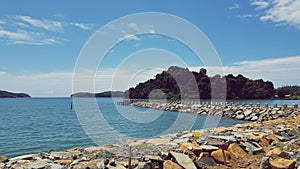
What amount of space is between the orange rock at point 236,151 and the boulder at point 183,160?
4.91 ft

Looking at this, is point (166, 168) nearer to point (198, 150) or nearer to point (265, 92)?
point (198, 150)

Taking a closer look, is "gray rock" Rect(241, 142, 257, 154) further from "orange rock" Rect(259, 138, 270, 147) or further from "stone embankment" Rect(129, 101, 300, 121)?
"stone embankment" Rect(129, 101, 300, 121)

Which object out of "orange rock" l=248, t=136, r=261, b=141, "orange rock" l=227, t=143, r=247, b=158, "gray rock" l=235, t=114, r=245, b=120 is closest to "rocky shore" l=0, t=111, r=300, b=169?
"orange rock" l=227, t=143, r=247, b=158

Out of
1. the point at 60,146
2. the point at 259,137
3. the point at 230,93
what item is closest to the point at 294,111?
the point at 259,137

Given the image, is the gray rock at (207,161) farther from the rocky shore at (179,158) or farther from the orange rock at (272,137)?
the orange rock at (272,137)

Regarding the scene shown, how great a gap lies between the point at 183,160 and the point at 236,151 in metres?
1.79

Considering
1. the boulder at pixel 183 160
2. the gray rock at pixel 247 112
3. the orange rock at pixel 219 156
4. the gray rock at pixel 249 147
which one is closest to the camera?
the boulder at pixel 183 160

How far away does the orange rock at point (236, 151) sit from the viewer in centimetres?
663

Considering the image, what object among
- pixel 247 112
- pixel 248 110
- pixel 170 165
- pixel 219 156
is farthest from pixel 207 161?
pixel 248 110

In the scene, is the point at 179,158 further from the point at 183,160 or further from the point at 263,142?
the point at 263,142

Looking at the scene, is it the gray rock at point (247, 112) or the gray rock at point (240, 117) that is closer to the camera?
the gray rock at point (240, 117)

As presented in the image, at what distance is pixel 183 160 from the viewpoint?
5.63 metres

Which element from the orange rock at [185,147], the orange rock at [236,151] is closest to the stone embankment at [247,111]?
the orange rock at [236,151]

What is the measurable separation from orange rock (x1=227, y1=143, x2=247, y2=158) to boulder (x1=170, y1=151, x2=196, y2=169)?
150cm
